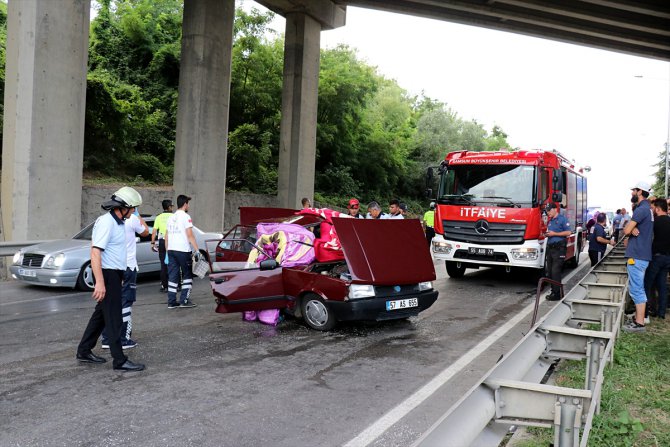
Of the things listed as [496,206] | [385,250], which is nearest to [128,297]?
[385,250]

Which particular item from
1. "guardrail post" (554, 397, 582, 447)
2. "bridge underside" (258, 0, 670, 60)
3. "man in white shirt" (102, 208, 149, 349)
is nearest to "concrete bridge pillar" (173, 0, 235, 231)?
"bridge underside" (258, 0, 670, 60)

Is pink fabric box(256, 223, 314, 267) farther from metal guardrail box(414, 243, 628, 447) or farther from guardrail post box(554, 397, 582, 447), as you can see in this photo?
guardrail post box(554, 397, 582, 447)

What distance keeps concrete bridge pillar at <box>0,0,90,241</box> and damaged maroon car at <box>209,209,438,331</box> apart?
674cm

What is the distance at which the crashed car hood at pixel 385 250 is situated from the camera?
7176 mm

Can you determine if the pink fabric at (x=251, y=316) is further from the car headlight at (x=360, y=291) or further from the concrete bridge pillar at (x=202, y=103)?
the concrete bridge pillar at (x=202, y=103)

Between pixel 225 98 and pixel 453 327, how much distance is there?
44.9 ft

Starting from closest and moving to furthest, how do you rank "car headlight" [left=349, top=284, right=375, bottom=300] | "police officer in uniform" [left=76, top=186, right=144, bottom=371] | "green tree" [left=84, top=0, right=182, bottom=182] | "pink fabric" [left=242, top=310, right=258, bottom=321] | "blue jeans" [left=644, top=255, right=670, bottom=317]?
1. "police officer in uniform" [left=76, top=186, right=144, bottom=371]
2. "car headlight" [left=349, top=284, right=375, bottom=300]
3. "pink fabric" [left=242, top=310, right=258, bottom=321]
4. "blue jeans" [left=644, top=255, right=670, bottom=317]
5. "green tree" [left=84, top=0, right=182, bottom=182]

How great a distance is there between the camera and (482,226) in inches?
472

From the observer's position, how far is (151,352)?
628cm

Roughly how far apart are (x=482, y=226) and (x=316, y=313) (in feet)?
19.2

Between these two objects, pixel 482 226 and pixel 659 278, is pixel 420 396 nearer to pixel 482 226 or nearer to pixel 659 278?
pixel 659 278

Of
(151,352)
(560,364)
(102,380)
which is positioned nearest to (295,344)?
(151,352)

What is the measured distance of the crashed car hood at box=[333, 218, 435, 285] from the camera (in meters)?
7.18

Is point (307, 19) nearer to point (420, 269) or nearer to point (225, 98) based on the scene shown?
point (225, 98)
